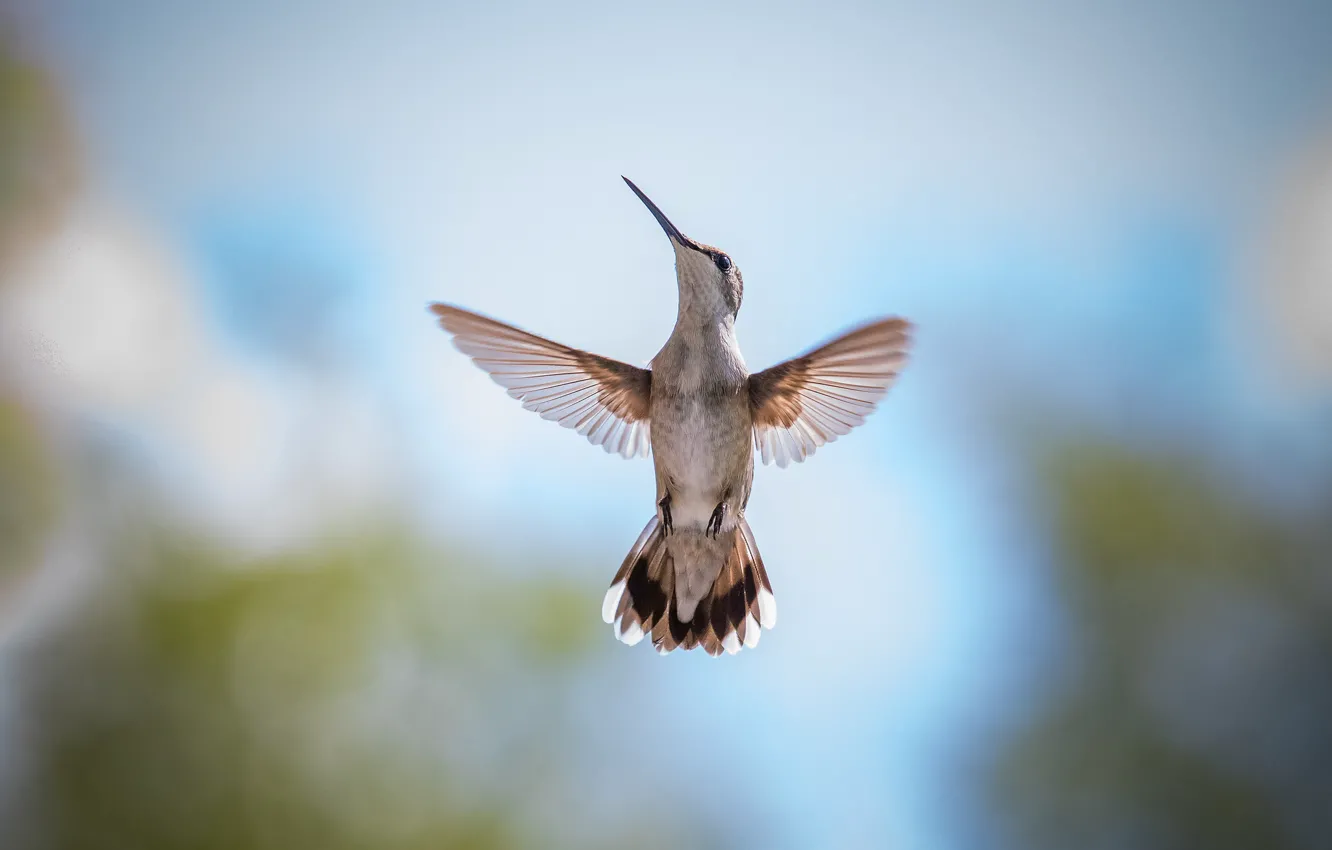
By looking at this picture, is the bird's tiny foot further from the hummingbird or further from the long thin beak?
the long thin beak

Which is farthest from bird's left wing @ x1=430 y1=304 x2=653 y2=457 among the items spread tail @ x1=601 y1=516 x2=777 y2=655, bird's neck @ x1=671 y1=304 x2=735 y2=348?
spread tail @ x1=601 y1=516 x2=777 y2=655

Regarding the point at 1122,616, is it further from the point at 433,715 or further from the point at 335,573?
the point at 335,573

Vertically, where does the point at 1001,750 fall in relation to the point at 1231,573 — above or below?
below

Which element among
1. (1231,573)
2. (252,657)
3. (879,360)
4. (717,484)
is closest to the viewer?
(879,360)

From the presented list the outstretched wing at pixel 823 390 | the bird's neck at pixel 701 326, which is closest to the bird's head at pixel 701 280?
the bird's neck at pixel 701 326

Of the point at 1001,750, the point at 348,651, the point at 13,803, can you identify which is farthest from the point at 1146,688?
the point at 13,803
